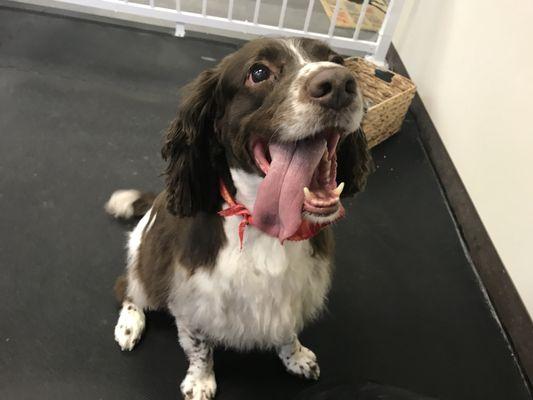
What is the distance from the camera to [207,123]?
4.31ft

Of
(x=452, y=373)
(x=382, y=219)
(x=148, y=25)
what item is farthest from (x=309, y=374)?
(x=148, y=25)

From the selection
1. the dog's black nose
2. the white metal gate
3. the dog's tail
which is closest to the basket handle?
the white metal gate

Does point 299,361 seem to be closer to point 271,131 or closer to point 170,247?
point 170,247

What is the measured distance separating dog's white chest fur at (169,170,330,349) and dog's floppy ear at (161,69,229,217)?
0.11 metres

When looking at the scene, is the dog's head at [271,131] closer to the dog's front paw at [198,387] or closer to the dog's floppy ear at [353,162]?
the dog's floppy ear at [353,162]

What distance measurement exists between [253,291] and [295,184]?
1.34 ft

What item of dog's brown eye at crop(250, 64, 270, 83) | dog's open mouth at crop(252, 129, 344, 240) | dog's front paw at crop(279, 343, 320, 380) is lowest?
dog's front paw at crop(279, 343, 320, 380)

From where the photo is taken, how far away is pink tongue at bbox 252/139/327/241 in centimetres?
114

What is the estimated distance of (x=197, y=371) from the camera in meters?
1.74

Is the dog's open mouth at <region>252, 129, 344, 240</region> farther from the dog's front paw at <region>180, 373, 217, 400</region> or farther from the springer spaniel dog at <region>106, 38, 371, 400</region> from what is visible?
the dog's front paw at <region>180, 373, 217, 400</region>

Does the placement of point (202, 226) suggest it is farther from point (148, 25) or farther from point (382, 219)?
point (148, 25)

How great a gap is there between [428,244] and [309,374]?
102cm

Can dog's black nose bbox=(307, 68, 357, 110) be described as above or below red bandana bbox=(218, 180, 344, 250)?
above

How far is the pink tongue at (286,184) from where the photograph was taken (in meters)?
1.14
